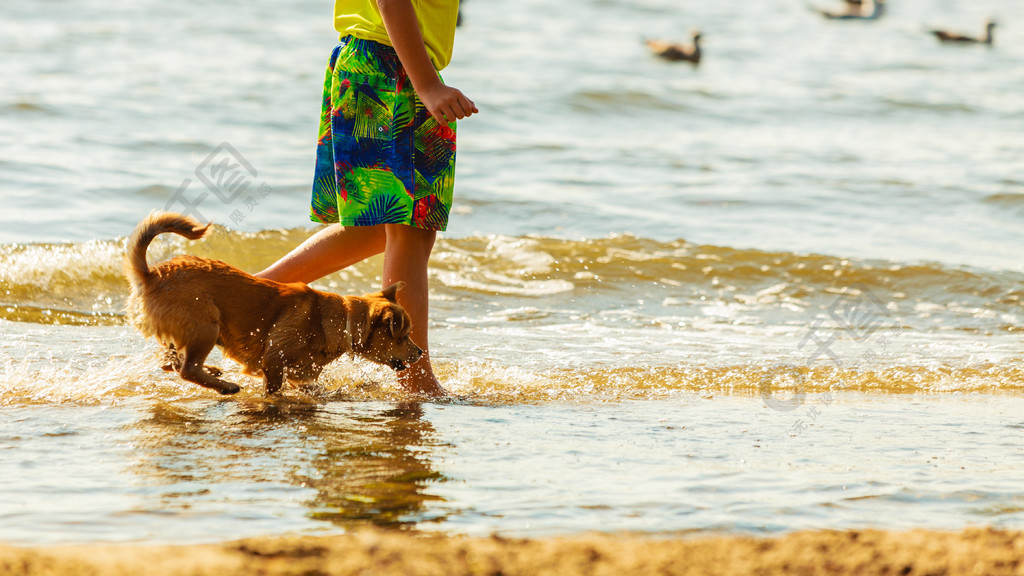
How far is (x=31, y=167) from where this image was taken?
1009cm

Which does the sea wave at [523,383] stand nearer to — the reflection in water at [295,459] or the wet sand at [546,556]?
the reflection in water at [295,459]

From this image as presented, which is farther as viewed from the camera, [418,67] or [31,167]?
[31,167]

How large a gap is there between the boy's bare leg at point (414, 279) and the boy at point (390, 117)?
3.6 inches

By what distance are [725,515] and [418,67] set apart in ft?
6.85

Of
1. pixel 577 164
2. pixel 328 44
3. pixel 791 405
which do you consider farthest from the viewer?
pixel 328 44

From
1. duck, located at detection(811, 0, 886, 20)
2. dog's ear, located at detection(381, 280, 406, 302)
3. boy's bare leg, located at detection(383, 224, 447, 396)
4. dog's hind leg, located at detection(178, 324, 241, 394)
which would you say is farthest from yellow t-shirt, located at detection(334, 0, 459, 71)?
duck, located at detection(811, 0, 886, 20)

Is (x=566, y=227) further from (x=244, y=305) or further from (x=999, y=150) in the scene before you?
(x=999, y=150)

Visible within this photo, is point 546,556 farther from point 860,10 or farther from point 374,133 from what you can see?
point 860,10

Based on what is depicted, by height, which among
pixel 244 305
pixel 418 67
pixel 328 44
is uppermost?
pixel 328 44

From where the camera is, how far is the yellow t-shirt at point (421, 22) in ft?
14.3

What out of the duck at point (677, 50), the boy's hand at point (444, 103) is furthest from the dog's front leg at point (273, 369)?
the duck at point (677, 50)

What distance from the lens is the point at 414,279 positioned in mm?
4746

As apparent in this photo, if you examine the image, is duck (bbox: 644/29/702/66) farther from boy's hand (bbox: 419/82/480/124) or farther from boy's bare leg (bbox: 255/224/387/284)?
boy's hand (bbox: 419/82/480/124)

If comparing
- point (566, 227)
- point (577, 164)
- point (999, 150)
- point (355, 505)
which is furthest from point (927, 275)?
point (999, 150)
